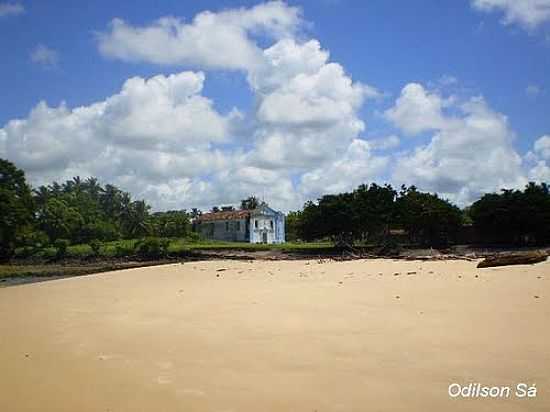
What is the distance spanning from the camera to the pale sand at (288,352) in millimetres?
5160

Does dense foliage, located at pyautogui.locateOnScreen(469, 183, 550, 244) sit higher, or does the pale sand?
dense foliage, located at pyautogui.locateOnScreen(469, 183, 550, 244)

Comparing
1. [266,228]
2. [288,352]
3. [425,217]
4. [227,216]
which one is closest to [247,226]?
[266,228]

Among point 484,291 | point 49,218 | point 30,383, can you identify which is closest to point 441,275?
point 484,291

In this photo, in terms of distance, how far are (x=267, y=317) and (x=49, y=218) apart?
63471 millimetres

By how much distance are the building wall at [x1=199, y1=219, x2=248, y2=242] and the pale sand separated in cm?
6676

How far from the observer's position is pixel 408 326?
26.7 feet

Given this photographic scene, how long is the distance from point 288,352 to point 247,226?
71.7 meters

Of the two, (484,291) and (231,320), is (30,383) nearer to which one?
(231,320)

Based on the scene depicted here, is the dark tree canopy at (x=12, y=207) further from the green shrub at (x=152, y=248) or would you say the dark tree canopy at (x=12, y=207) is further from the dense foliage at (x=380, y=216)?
the dense foliage at (x=380, y=216)

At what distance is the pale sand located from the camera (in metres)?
5.16

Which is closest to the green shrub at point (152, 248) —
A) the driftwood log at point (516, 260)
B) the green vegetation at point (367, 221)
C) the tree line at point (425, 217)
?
the green vegetation at point (367, 221)

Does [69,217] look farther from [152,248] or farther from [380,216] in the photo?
[380,216]

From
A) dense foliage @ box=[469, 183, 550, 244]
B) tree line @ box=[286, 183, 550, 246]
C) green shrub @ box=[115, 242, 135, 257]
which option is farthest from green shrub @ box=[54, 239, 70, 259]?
dense foliage @ box=[469, 183, 550, 244]

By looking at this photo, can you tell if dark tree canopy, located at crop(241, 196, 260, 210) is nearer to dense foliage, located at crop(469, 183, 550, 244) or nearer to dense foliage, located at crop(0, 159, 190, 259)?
dense foliage, located at crop(0, 159, 190, 259)
